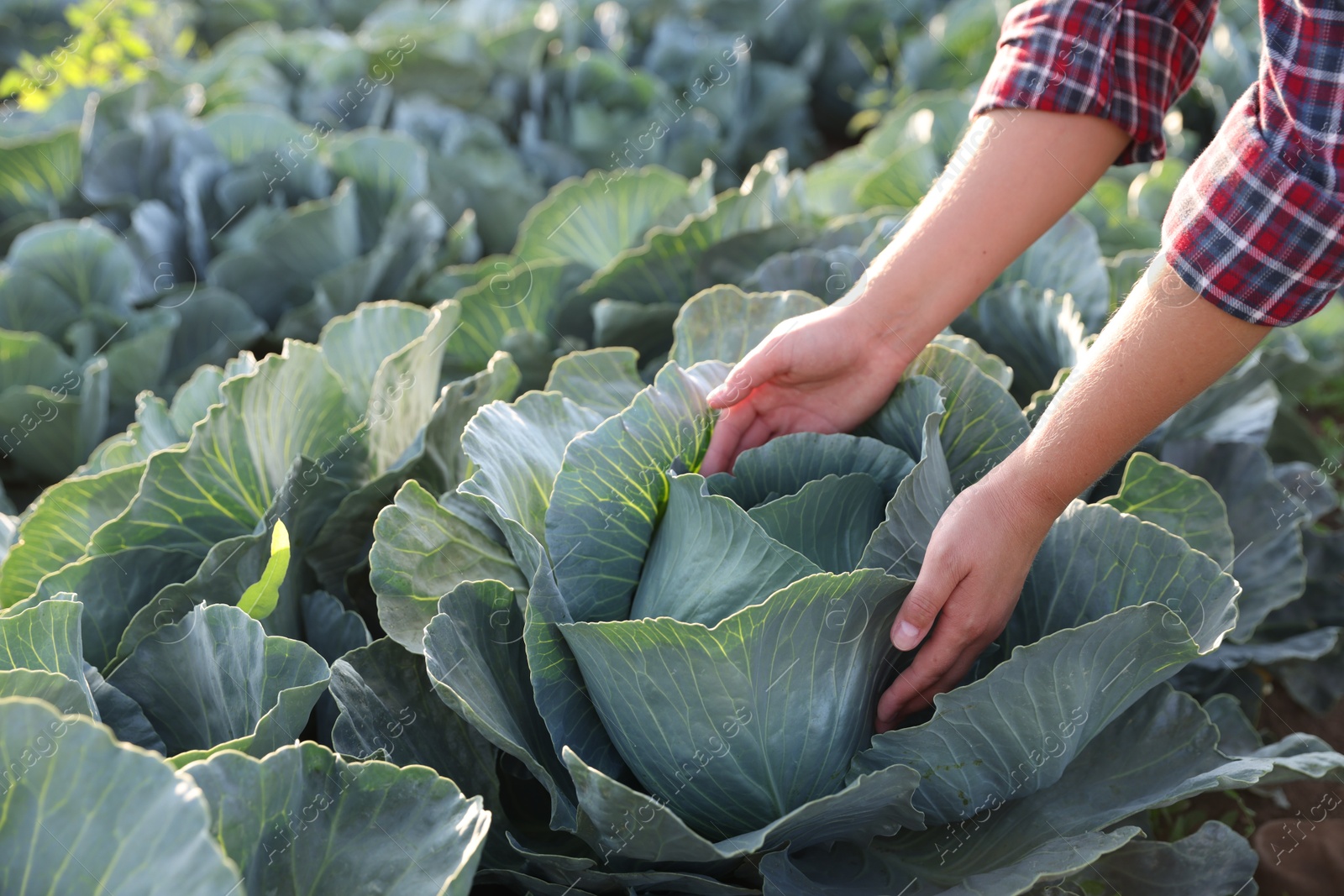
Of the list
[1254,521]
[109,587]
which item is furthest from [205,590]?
[1254,521]

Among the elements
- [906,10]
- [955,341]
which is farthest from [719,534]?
[906,10]

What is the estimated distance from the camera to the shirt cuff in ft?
3.92

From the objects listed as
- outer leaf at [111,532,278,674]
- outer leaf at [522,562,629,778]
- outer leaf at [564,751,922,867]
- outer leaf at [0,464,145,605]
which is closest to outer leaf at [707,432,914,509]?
outer leaf at [522,562,629,778]

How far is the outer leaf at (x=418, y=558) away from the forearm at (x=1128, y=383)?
81 cm

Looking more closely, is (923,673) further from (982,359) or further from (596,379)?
(596,379)

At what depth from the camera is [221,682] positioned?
150 cm

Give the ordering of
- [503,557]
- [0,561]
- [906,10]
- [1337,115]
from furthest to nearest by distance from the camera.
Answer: [906,10], [0,561], [503,557], [1337,115]

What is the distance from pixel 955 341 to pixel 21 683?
1.55 meters

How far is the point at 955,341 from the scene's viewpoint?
6.37 ft

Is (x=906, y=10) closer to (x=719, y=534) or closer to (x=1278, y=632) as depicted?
(x=1278, y=632)

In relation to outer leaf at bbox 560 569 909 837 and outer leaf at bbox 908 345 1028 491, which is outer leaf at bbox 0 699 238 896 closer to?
outer leaf at bbox 560 569 909 837

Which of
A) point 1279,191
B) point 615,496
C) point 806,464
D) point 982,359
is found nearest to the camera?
point 1279,191

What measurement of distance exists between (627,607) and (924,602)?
496 mm

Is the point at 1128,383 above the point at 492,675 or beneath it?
above
